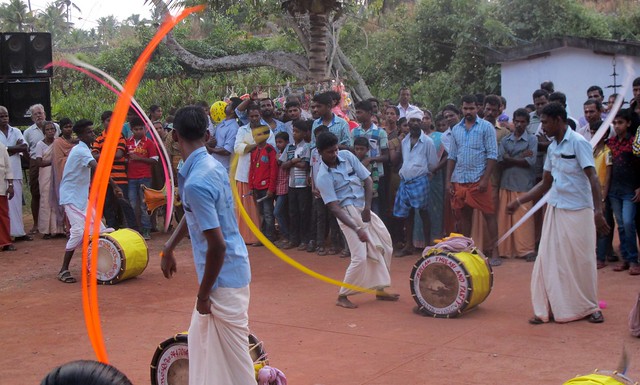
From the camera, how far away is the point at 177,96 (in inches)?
915

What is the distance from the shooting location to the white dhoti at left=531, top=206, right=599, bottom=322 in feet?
24.3

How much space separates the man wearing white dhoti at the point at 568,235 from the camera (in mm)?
7379

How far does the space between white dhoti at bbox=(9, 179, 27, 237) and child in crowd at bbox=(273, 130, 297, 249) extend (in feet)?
15.0

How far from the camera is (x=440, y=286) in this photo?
7.87 meters

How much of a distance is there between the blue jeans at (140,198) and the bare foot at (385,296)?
19.3ft

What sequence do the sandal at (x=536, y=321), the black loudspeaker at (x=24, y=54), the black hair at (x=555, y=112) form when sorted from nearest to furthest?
the black hair at (x=555, y=112), the sandal at (x=536, y=321), the black loudspeaker at (x=24, y=54)

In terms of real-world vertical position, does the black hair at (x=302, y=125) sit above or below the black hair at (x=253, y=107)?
below

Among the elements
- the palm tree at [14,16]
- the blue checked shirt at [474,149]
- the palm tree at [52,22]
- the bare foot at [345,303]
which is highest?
the palm tree at [14,16]

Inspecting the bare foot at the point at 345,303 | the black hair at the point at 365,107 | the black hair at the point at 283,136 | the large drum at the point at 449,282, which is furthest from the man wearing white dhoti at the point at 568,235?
the black hair at the point at 283,136

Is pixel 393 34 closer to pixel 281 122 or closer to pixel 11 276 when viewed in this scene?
pixel 281 122

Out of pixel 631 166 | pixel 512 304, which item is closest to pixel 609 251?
pixel 631 166

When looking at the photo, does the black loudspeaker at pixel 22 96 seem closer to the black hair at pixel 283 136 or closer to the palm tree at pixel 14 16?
the black hair at pixel 283 136

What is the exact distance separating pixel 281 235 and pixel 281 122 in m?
1.79

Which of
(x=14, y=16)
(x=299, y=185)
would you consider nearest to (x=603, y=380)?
(x=299, y=185)
